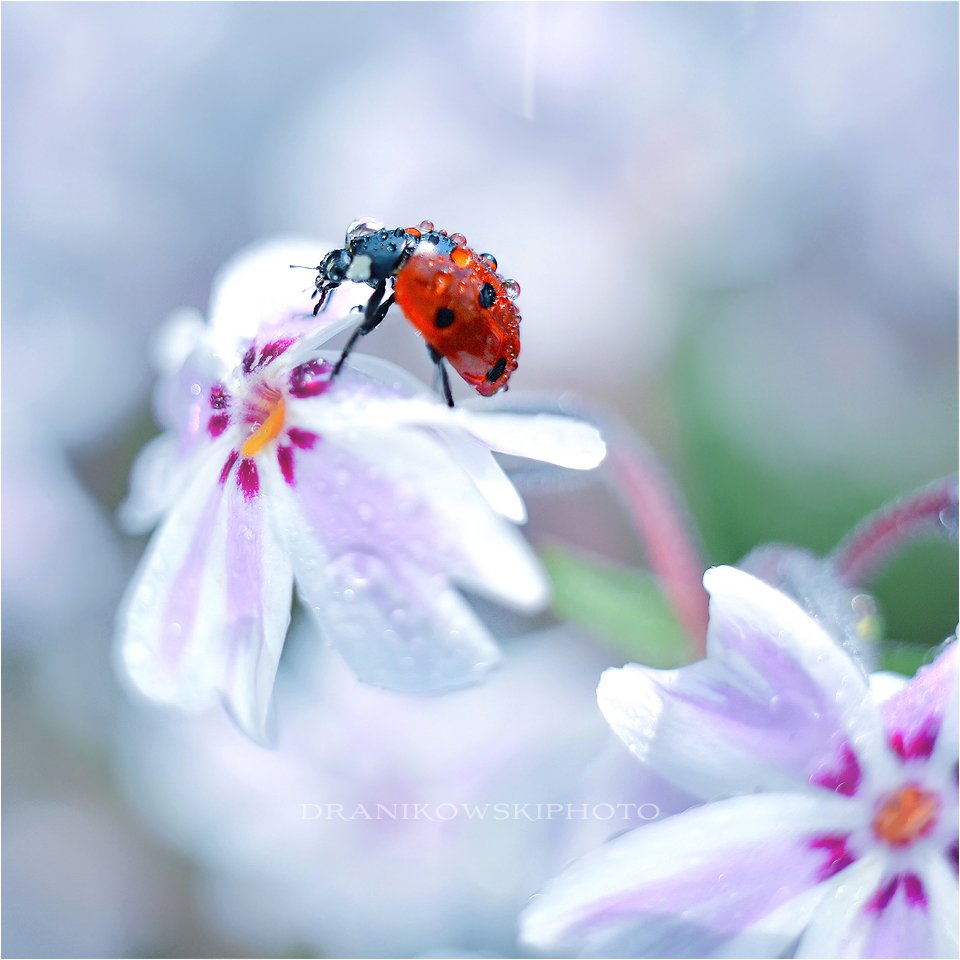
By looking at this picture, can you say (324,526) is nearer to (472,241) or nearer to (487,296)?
(487,296)

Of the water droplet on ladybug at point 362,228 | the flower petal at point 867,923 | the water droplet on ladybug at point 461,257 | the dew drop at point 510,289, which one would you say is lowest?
the flower petal at point 867,923

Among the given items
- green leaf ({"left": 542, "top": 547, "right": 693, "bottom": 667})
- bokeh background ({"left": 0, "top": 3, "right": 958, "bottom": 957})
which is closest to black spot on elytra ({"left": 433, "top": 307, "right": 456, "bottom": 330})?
green leaf ({"left": 542, "top": 547, "right": 693, "bottom": 667})

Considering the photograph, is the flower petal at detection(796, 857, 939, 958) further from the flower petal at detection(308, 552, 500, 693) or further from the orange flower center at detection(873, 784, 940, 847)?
the flower petal at detection(308, 552, 500, 693)

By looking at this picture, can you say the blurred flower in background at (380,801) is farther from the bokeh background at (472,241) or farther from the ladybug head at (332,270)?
the ladybug head at (332,270)

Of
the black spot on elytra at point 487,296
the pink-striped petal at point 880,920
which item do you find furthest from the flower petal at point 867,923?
the black spot on elytra at point 487,296

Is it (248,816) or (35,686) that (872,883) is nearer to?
(248,816)

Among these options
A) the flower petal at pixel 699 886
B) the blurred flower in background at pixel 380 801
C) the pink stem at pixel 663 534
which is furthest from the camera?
the blurred flower in background at pixel 380 801

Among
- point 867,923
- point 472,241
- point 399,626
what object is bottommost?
point 867,923

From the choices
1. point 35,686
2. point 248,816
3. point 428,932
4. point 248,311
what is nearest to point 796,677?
point 248,311

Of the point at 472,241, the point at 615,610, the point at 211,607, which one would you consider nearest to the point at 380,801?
the point at 615,610
